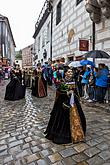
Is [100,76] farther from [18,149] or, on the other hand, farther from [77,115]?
[18,149]

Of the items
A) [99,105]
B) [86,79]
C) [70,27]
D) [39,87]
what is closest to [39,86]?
[39,87]

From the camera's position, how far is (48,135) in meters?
5.08

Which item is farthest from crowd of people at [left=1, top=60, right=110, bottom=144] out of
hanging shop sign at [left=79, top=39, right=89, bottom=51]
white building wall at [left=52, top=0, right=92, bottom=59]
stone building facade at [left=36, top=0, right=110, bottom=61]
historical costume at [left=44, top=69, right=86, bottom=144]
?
white building wall at [left=52, top=0, right=92, bottom=59]

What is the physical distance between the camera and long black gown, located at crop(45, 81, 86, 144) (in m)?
4.81

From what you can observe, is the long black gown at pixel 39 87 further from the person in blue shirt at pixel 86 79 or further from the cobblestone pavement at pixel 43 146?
the cobblestone pavement at pixel 43 146

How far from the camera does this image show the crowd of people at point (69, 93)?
4863 mm

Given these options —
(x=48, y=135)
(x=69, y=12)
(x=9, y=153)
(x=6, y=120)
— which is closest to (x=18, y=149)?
(x=9, y=153)

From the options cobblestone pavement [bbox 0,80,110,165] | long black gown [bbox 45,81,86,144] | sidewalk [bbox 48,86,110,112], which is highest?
long black gown [bbox 45,81,86,144]

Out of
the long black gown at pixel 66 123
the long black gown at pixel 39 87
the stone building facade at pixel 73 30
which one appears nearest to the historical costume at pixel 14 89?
the long black gown at pixel 39 87

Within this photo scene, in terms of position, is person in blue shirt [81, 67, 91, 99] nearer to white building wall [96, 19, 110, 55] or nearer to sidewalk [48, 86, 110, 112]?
sidewalk [48, 86, 110, 112]

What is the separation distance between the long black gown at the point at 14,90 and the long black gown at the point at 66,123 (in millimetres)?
6108

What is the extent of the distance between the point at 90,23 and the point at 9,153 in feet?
28.9

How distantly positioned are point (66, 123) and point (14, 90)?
6.54m

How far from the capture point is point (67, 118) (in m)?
4.89
